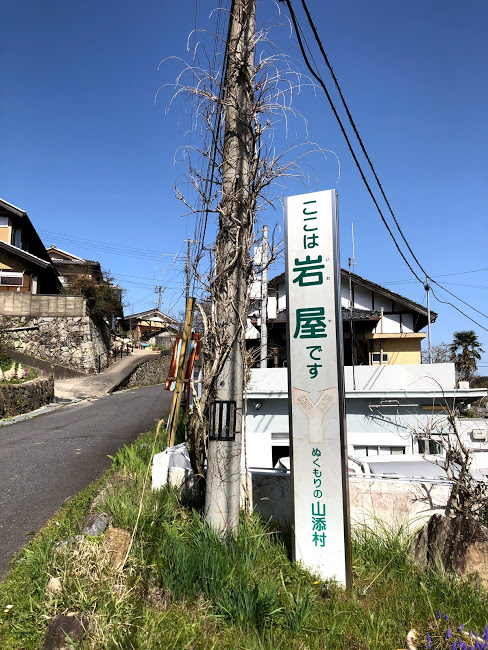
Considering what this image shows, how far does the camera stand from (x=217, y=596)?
3.21 metres

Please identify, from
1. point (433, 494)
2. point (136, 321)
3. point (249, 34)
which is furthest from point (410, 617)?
point (136, 321)

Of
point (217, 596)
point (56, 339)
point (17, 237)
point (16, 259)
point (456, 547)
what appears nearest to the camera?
point (217, 596)

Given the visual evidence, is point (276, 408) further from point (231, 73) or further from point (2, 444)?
point (231, 73)

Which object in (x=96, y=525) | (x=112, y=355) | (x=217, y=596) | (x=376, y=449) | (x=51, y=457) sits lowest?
(x=376, y=449)

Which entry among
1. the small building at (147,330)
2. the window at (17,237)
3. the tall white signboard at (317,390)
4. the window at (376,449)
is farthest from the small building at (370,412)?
the small building at (147,330)

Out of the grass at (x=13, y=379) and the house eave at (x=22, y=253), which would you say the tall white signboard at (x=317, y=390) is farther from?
the house eave at (x=22, y=253)

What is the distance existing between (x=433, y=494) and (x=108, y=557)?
127 inches

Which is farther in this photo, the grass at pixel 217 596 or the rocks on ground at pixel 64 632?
the grass at pixel 217 596

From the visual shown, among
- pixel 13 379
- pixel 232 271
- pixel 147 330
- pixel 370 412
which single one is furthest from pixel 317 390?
pixel 147 330

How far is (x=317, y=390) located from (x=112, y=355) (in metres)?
28.5

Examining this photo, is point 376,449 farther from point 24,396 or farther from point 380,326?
point 24,396

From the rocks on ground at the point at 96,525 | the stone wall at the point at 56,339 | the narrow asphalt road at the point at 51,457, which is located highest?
the stone wall at the point at 56,339

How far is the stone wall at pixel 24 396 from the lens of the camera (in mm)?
13883

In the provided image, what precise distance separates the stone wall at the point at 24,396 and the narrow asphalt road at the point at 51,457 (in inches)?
35.9
